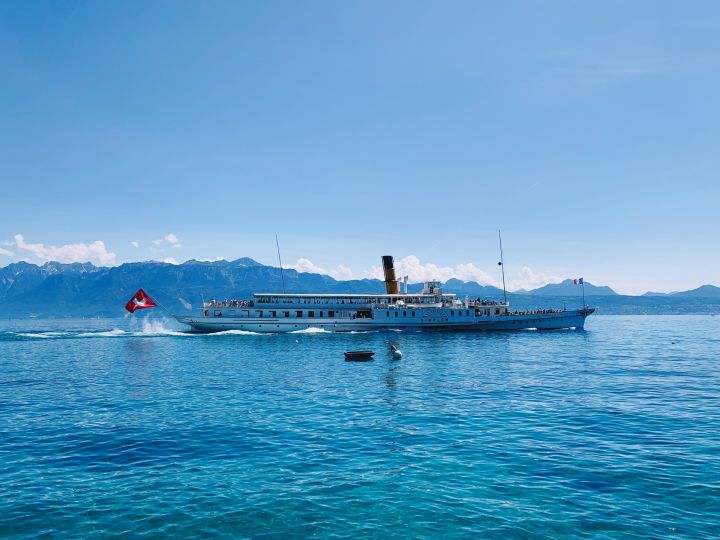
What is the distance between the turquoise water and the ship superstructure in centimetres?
5479

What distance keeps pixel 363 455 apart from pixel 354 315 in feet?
271

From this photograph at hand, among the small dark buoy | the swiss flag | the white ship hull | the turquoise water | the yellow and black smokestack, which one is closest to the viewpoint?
the turquoise water

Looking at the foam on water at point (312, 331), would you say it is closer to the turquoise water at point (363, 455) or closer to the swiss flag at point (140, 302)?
the swiss flag at point (140, 302)

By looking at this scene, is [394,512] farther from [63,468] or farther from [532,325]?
[532,325]

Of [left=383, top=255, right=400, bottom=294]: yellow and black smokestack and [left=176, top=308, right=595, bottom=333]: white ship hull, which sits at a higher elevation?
[left=383, top=255, right=400, bottom=294]: yellow and black smokestack

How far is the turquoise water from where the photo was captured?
1462 cm

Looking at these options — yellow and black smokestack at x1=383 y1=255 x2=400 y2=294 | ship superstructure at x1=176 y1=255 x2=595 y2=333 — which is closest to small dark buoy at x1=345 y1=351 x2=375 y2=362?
ship superstructure at x1=176 y1=255 x2=595 y2=333

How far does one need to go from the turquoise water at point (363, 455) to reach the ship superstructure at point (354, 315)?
54.8 m

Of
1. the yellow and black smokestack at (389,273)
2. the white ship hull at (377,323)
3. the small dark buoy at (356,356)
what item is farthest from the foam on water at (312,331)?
the small dark buoy at (356,356)

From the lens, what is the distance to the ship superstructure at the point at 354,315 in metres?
100

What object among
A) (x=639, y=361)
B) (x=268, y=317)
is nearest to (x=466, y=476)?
(x=639, y=361)

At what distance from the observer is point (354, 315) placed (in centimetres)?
10338

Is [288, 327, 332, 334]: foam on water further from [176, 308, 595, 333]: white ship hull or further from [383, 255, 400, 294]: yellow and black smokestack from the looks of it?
[383, 255, 400, 294]: yellow and black smokestack

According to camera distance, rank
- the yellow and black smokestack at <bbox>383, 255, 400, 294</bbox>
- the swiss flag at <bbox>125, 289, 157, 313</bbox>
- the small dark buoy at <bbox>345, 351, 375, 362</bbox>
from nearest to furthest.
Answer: the small dark buoy at <bbox>345, 351, 375, 362</bbox>
the swiss flag at <bbox>125, 289, 157, 313</bbox>
the yellow and black smokestack at <bbox>383, 255, 400, 294</bbox>
